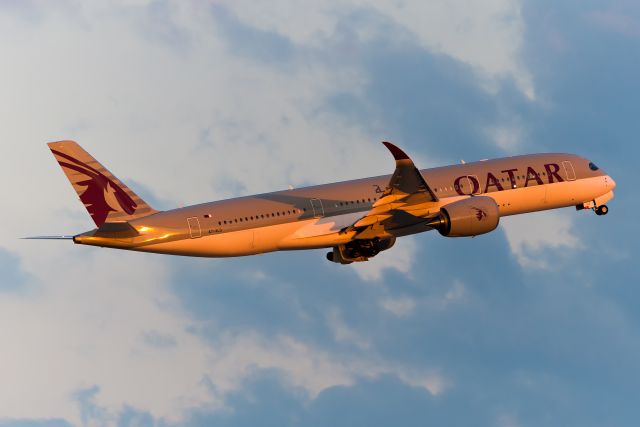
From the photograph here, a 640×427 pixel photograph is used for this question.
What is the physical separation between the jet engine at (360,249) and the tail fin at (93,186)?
1079 centimetres

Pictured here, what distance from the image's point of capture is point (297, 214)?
53219mm

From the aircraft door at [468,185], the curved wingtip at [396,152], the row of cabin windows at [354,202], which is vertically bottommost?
the curved wingtip at [396,152]

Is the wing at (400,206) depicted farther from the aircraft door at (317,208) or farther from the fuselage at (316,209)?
the aircraft door at (317,208)

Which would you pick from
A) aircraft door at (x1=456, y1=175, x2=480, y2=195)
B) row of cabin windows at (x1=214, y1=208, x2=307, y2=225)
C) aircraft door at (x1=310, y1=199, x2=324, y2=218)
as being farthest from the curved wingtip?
aircraft door at (x1=456, y1=175, x2=480, y2=195)

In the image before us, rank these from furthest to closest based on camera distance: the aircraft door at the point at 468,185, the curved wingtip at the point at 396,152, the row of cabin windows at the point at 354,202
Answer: the aircraft door at the point at 468,185
the row of cabin windows at the point at 354,202
the curved wingtip at the point at 396,152

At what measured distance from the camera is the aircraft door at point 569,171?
59875 millimetres

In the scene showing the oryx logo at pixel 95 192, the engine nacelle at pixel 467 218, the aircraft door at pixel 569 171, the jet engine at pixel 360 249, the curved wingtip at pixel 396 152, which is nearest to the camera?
the curved wingtip at pixel 396 152

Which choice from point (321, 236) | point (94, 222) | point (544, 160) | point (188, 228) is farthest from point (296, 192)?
point (544, 160)

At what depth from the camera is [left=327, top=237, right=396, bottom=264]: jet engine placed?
55906 millimetres

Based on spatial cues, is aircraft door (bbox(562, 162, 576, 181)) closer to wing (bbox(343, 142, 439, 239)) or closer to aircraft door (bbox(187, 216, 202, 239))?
wing (bbox(343, 142, 439, 239))

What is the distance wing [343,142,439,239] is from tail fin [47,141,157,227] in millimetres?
10756

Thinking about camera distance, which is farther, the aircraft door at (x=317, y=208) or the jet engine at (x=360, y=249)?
the jet engine at (x=360, y=249)

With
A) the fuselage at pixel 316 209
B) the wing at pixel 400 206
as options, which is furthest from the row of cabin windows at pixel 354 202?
the wing at pixel 400 206

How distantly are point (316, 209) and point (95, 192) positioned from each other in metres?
10.5
